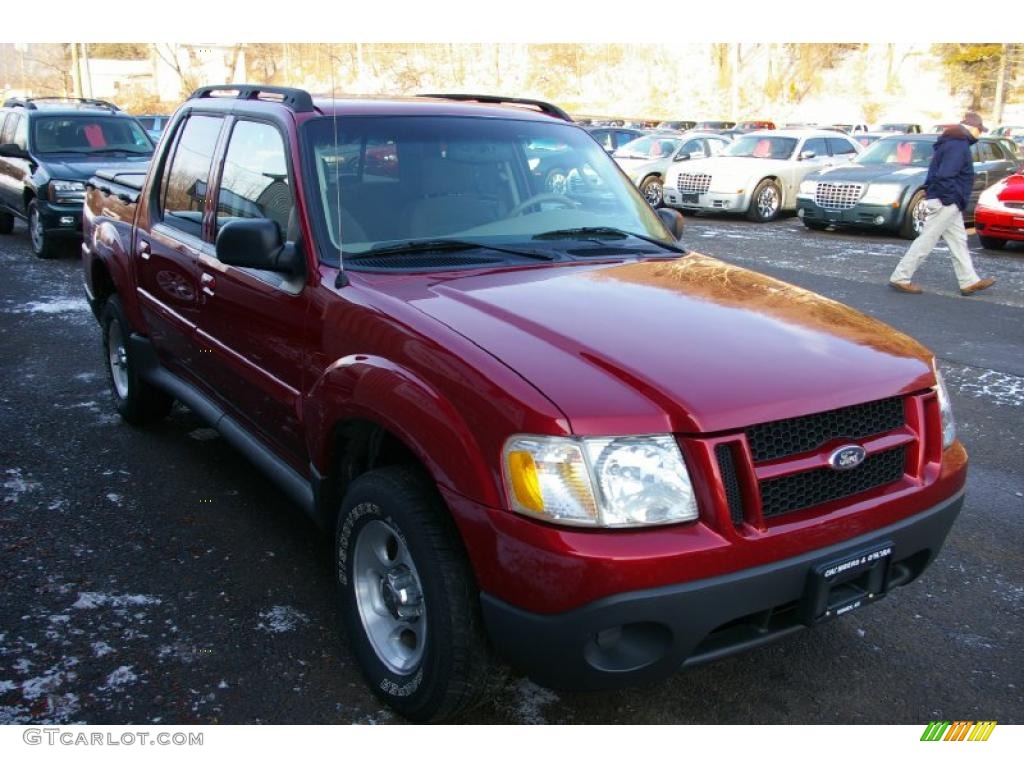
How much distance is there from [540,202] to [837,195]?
40.2 ft

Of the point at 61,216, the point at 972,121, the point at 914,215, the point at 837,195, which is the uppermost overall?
the point at 972,121

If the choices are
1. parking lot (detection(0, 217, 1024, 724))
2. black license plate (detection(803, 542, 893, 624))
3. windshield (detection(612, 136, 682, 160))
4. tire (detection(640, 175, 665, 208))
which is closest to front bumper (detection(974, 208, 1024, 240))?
tire (detection(640, 175, 665, 208))

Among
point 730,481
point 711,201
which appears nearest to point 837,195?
point 711,201

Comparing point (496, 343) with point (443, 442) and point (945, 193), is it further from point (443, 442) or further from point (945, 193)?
point (945, 193)

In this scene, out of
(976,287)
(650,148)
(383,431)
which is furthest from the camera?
(650,148)

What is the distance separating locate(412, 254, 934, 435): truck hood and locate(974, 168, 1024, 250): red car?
10920 mm

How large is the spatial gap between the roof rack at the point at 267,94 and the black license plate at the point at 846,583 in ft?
8.22

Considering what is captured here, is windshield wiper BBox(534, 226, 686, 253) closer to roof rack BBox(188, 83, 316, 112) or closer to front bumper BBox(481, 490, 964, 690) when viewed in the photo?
roof rack BBox(188, 83, 316, 112)

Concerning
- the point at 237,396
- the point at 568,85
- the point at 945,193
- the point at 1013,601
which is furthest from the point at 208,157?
the point at 568,85

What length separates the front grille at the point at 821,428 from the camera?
2.37 m

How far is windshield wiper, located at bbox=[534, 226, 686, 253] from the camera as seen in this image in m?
3.62

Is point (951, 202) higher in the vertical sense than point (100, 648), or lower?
higher

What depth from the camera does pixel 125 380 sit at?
541 centimetres
